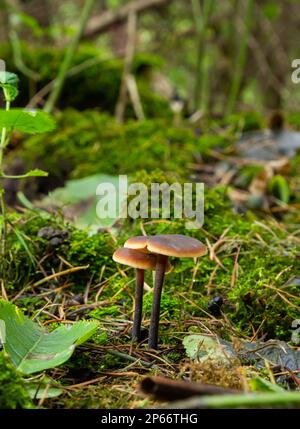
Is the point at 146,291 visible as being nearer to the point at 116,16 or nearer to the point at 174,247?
the point at 174,247

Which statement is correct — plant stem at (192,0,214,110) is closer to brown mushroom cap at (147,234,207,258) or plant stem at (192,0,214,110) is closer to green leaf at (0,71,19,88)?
green leaf at (0,71,19,88)

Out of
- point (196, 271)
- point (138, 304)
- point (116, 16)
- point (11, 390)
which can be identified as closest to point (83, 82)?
point (116, 16)

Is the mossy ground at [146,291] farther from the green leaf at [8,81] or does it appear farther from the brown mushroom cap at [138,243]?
the green leaf at [8,81]

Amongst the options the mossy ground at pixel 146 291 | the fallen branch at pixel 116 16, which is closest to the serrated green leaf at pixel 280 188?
the mossy ground at pixel 146 291

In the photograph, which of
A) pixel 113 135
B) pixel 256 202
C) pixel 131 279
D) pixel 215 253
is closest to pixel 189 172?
pixel 256 202

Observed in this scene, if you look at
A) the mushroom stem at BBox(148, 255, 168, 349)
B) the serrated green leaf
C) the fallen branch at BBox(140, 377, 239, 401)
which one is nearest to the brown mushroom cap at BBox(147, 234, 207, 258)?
the mushroom stem at BBox(148, 255, 168, 349)

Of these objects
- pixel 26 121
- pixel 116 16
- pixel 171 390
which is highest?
pixel 116 16
